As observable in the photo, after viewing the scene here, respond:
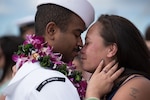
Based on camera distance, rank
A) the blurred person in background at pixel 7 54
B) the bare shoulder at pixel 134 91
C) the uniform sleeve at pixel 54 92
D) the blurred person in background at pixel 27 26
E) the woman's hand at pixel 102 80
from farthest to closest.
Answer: the blurred person in background at pixel 27 26 → the blurred person in background at pixel 7 54 → the woman's hand at pixel 102 80 → the bare shoulder at pixel 134 91 → the uniform sleeve at pixel 54 92

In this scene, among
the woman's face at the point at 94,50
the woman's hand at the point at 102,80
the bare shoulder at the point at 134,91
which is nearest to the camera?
the bare shoulder at the point at 134,91

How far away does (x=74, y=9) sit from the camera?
328 centimetres

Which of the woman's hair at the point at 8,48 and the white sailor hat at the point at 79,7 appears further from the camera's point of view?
the woman's hair at the point at 8,48

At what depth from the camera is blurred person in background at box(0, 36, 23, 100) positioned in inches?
197

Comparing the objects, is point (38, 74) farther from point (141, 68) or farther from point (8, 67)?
point (8, 67)

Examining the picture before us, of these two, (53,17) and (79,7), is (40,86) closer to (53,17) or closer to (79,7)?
(53,17)

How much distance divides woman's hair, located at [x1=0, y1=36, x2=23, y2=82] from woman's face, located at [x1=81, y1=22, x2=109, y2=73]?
6.13 ft

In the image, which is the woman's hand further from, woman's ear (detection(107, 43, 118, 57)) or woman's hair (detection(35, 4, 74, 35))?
woman's hair (detection(35, 4, 74, 35))

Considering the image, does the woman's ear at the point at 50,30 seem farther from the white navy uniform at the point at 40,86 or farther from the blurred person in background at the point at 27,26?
the blurred person in background at the point at 27,26

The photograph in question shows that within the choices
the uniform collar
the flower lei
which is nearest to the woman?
the flower lei

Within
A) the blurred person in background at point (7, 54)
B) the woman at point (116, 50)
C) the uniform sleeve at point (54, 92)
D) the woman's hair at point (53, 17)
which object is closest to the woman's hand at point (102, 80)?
the woman at point (116, 50)

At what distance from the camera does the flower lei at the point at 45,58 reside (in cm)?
313

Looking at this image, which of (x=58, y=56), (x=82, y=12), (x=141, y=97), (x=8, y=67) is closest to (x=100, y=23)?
(x=82, y=12)

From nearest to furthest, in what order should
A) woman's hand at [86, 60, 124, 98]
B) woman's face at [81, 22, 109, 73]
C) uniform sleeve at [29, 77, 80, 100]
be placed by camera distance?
uniform sleeve at [29, 77, 80, 100] → woman's hand at [86, 60, 124, 98] → woman's face at [81, 22, 109, 73]
